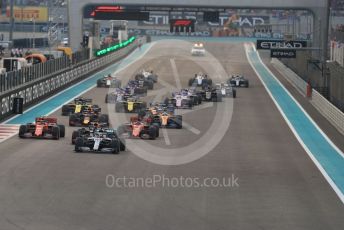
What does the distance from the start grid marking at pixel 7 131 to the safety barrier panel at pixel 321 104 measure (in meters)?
14.7

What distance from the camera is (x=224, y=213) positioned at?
1998cm

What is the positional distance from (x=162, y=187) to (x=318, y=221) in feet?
16.9

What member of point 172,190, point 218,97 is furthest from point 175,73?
point 172,190

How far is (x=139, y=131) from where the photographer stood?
109 feet

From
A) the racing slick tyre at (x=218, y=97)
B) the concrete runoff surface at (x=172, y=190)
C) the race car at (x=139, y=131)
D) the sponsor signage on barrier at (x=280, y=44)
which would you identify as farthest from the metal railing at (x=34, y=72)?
the sponsor signage on barrier at (x=280, y=44)

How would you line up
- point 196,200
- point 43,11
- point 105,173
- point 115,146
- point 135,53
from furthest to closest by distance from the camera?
point 43,11 → point 135,53 → point 115,146 → point 105,173 → point 196,200

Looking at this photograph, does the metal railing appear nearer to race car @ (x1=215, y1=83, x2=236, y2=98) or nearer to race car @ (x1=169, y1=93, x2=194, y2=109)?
race car @ (x1=169, y1=93, x2=194, y2=109)

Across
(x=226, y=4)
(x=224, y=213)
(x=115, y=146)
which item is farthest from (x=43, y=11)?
(x=224, y=213)

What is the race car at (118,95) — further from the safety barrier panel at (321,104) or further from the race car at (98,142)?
the race car at (98,142)

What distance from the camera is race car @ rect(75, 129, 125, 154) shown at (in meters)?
29.4

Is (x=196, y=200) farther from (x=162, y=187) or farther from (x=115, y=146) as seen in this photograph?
(x=115, y=146)

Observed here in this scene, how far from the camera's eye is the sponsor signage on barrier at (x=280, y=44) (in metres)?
63.2

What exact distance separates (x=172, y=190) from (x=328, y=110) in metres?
25.1

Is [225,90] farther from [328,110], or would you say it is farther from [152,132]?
[152,132]
